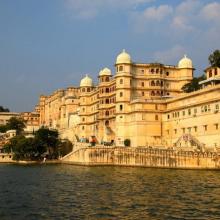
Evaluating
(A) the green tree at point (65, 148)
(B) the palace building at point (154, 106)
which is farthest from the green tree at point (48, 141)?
(B) the palace building at point (154, 106)

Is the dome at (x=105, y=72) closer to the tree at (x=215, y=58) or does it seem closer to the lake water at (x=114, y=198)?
the tree at (x=215, y=58)

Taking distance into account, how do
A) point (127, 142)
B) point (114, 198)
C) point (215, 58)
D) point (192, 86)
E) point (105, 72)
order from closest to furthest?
point (114, 198) < point (215, 58) < point (127, 142) < point (192, 86) < point (105, 72)

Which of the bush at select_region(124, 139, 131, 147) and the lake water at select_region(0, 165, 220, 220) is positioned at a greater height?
the bush at select_region(124, 139, 131, 147)

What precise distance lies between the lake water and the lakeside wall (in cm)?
1101

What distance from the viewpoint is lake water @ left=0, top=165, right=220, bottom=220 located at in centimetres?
2616

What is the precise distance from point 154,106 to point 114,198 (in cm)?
4480

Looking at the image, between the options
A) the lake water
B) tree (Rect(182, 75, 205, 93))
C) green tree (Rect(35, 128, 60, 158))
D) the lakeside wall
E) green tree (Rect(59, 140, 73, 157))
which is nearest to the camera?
the lake water

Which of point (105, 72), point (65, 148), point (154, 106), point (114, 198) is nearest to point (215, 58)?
point (154, 106)

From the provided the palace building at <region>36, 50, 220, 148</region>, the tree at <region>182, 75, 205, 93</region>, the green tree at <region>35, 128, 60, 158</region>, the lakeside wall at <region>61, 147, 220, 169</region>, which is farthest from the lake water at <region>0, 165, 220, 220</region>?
the green tree at <region>35, 128, 60, 158</region>

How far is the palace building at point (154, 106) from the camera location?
63.3 meters

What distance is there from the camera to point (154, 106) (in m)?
75.4

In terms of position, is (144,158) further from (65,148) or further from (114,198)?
(65,148)

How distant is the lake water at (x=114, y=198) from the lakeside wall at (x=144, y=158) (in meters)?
11.0

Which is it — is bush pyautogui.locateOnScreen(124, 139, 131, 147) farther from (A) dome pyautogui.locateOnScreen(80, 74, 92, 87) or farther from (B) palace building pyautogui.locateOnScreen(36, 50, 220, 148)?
(A) dome pyautogui.locateOnScreen(80, 74, 92, 87)
